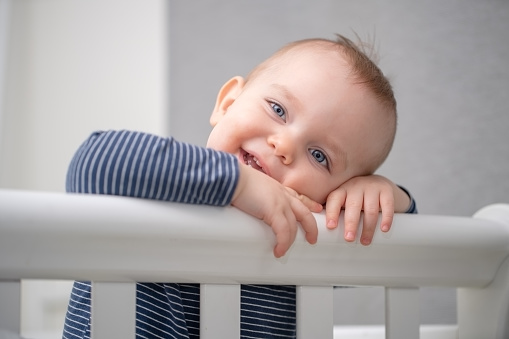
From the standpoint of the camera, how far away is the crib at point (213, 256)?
52 cm

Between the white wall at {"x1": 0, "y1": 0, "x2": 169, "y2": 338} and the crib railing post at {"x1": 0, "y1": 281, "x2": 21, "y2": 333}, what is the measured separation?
137cm

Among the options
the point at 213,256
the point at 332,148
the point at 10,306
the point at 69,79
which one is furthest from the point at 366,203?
the point at 69,79

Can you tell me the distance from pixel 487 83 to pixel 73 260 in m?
1.12

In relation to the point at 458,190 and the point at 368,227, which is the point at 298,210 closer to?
the point at 368,227

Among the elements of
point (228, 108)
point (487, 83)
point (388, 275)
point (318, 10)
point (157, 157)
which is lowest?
point (388, 275)

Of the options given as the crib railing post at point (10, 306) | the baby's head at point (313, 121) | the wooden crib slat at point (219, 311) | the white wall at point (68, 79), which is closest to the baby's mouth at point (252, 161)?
the baby's head at point (313, 121)

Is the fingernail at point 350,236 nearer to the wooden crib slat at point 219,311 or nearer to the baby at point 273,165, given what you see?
the baby at point 273,165

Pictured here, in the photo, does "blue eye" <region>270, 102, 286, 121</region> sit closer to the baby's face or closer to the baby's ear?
the baby's face

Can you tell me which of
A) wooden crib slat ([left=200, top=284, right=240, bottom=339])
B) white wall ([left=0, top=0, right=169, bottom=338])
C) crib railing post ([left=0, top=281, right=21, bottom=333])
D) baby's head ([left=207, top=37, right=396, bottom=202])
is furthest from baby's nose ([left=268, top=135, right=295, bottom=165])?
white wall ([left=0, top=0, right=169, bottom=338])

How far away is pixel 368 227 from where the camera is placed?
690mm

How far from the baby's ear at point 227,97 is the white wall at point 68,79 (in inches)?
36.0

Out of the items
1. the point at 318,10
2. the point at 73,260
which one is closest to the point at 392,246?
the point at 73,260

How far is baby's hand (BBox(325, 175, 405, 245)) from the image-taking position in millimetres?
683

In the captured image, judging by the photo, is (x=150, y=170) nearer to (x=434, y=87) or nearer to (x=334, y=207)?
(x=334, y=207)
